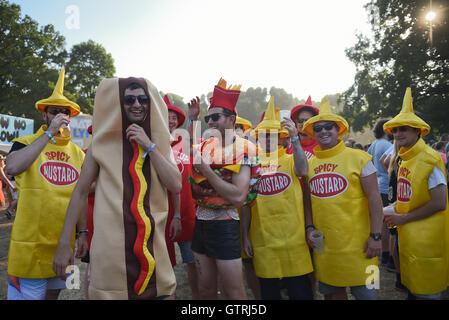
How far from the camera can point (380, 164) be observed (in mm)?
5324

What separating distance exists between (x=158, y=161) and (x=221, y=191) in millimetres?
550

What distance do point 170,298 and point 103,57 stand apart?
34.1m

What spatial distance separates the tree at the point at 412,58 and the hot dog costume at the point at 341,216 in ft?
62.5

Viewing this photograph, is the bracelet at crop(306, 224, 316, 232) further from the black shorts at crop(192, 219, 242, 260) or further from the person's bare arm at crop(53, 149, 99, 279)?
the person's bare arm at crop(53, 149, 99, 279)

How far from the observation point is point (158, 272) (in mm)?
1784

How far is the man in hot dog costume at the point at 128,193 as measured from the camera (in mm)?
1704

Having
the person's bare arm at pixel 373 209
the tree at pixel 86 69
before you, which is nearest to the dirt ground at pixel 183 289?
the person's bare arm at pixel 373 209

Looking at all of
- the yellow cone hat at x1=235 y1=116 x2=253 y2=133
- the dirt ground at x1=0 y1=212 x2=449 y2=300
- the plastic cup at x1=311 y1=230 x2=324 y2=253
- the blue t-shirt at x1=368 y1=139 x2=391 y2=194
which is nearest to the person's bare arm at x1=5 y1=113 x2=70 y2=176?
the dirt ground at x1=0 y1=212 x2=449 y2=300

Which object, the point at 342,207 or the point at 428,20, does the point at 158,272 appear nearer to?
the point at 342,207

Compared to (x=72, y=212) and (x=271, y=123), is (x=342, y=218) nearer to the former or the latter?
(x=271, y=123)

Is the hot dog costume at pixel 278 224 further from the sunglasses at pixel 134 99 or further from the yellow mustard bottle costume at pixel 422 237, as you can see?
the sunglasses at pixel 134 99

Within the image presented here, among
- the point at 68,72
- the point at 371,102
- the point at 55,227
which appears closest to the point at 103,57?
the point at 68,72

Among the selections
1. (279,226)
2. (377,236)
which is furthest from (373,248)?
(279,226)

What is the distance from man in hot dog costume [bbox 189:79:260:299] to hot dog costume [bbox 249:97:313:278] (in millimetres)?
357
